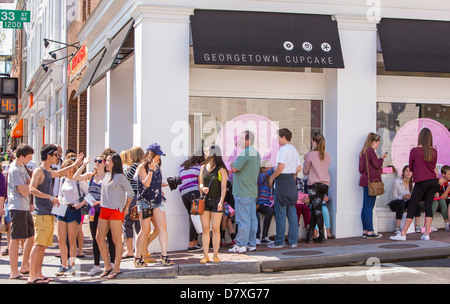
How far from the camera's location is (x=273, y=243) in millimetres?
9875

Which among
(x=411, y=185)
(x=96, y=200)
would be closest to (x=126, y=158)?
(x=96, y=200)

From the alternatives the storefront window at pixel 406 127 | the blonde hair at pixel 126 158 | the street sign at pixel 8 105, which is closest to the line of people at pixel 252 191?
the blonde hair at pixel 126 158

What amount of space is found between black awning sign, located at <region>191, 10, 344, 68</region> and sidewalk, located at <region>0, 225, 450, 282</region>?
10.9 ft

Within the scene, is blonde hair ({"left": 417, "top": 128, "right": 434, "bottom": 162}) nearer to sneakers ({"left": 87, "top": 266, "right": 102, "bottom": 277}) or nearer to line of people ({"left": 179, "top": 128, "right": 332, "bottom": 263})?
line of people ({"left": 179, "top": 128, "right": 332, "bottom": 263})

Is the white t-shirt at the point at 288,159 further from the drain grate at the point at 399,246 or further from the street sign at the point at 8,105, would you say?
the street sign at the point at 8,105

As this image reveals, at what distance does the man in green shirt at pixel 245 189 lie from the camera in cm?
927

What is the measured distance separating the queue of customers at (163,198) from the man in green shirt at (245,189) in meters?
0.02

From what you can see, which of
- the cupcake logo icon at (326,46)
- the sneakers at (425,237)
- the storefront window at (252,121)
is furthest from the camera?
the storefront window at (252,121)

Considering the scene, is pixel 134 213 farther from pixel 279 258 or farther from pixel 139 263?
pixel 279 258

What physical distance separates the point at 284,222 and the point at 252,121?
96.3 inches

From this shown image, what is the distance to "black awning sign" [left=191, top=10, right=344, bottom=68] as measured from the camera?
32.8ft

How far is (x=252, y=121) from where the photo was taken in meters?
11.2

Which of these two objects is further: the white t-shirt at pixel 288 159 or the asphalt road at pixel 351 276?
the white t-shirt at pixel 288 159

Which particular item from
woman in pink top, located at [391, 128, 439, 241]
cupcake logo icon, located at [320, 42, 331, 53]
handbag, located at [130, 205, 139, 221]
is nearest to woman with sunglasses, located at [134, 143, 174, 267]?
handbag, located at [130, 205, 139, 221]
